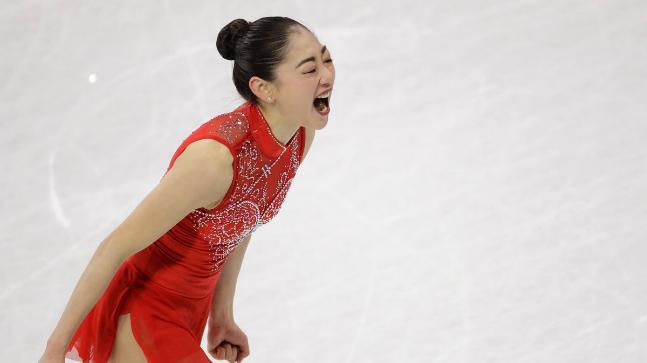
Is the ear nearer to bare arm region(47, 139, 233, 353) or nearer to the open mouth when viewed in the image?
the open mouth

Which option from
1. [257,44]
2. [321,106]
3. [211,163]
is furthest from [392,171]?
[211,163]

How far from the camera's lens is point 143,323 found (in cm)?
195

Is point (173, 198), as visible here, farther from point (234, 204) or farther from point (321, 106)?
point (321, 106)

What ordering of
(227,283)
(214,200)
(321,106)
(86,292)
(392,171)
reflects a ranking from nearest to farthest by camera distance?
(86,292), (214,200), (321,106), (227,283), (392,171)

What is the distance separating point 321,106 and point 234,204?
28 centimetres

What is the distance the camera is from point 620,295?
10.3 ft

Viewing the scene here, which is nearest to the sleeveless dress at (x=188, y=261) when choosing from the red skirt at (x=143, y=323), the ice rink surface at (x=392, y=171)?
the red skirt at (x=143, y=323)

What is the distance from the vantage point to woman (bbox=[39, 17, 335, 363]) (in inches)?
71.4

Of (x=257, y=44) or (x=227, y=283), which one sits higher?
(x=257, y=44)

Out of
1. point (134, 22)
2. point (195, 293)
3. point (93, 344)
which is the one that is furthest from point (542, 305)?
point (134, 22)

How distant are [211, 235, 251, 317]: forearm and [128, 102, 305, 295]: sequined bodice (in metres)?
0.15

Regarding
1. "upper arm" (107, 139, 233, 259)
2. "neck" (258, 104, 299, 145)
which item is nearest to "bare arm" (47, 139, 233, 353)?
"upper arm" (107, 139, 233, 259)

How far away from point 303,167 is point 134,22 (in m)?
1.24

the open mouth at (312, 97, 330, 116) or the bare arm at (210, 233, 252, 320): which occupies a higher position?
the open mouth at (312, 97, 330, 116)
